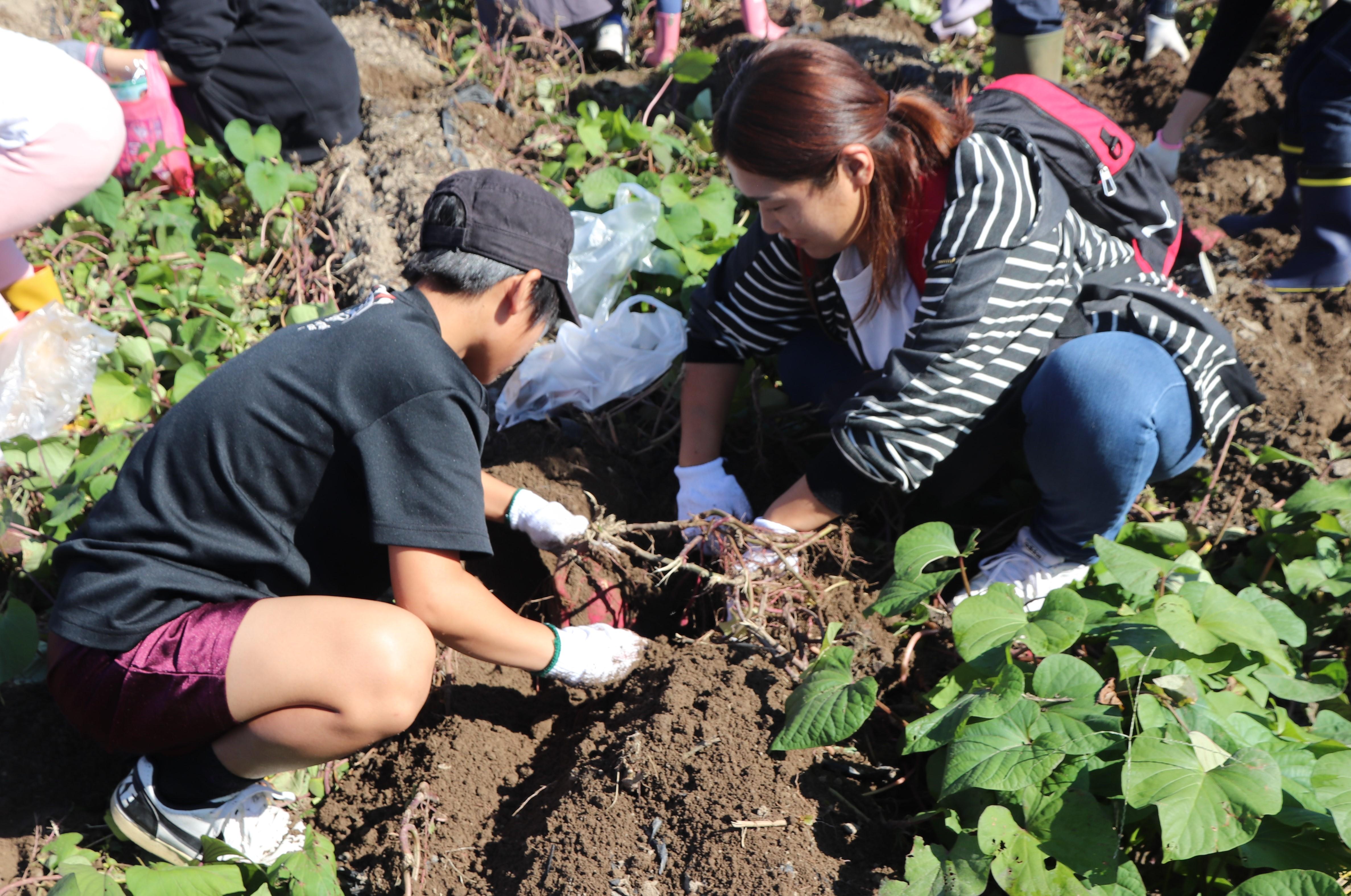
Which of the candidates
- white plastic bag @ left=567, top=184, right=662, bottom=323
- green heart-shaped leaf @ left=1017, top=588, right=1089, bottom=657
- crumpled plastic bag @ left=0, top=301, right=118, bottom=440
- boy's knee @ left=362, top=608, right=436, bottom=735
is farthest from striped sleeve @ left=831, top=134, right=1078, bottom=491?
crumpled plastic bag @ left=0, top=301, right=118, bottom=440

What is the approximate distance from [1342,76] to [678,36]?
2.39 m

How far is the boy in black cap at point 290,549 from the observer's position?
1.31 metres

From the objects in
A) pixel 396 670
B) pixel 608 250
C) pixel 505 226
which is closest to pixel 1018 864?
pixel 396 670

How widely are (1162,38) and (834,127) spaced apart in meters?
2.57

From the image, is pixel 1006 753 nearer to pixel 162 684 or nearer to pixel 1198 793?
pixel 1198 793

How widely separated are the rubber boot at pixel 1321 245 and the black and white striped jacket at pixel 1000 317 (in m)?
0.94

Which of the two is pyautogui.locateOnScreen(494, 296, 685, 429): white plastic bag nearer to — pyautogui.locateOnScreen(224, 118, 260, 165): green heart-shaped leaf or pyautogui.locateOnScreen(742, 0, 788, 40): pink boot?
pyautogui.locateOnScreen(224, 118, 260, 165): green heart-shaped leaf

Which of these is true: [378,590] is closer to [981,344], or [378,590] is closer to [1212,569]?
[981,344]

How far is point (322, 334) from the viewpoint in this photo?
4.45ft

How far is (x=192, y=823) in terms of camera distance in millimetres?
1410

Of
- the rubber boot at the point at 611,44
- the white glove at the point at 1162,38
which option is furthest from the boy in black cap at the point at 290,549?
the white glove at the point at 1162,38

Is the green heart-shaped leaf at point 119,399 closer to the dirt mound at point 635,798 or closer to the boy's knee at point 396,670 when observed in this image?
the dirt mound at point 635,798

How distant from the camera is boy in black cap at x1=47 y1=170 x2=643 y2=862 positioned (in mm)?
1313

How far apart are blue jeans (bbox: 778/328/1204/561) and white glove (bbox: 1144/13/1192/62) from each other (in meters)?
2.27
